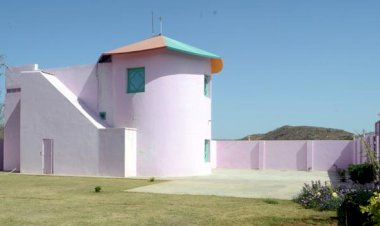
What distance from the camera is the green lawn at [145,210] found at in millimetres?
9500

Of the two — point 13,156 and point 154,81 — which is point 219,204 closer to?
point 154,81

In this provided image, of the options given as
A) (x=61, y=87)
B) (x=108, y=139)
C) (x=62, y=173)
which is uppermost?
(x=61, y=87)


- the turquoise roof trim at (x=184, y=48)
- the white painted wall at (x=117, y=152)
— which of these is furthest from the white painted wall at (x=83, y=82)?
the turquoise roof trim at (x=184, y=48)

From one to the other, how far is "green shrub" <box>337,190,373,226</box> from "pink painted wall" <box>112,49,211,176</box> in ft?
55.2

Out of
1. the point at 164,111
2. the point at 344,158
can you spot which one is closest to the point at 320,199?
the point at 164,111

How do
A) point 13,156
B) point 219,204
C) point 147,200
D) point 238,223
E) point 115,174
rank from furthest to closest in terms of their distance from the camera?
point 13,156
point 115,174
point 147,200
point 219,204
point 238,223

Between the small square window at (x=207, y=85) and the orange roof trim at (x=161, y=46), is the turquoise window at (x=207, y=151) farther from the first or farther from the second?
the orange roof trim at (x=161, y=46)

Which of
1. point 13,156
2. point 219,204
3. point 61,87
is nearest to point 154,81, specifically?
point 61,87

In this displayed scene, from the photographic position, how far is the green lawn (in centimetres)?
950

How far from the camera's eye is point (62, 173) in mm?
25422

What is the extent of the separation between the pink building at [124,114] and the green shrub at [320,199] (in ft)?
42.2

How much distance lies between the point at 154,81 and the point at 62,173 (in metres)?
7.32

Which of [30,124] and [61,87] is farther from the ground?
Result: [61,87]

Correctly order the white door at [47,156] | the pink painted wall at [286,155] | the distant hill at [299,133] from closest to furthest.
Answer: the white door at [47,156] < the pink painted wall at [286,155] < the distant hill at [299,133]
